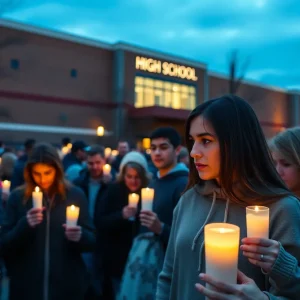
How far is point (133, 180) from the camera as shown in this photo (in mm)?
4656

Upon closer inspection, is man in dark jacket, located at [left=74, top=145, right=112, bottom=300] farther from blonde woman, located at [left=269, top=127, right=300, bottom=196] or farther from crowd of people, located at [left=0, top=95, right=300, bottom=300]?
blonde woman, located at [left=269, top=127, right=300, bottom=196]

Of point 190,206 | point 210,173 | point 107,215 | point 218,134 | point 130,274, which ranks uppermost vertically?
point 218,134

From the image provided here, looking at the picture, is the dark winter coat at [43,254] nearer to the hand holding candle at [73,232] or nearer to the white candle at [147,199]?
the hand holding candle at [73,232]

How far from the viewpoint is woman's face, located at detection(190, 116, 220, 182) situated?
200 cm

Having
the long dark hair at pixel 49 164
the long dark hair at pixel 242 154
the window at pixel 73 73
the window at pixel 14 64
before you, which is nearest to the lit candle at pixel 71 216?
the long dark hair at pixel 49 164

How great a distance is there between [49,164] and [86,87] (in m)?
31.0

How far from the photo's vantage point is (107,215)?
4605 mm

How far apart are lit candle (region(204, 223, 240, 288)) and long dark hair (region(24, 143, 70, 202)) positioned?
2.61 metres

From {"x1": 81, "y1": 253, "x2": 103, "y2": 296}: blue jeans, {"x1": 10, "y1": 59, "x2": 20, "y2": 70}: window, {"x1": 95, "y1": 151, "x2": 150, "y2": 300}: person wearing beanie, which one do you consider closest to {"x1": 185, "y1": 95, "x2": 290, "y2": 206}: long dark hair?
{"x1": 95, "y1": 151, "x2": 150, "y2": 300}: person wearing beanie

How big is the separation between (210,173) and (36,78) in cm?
3070

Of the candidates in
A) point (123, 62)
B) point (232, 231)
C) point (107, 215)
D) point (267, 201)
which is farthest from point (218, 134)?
point (123, 62)

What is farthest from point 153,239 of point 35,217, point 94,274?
point 94,274

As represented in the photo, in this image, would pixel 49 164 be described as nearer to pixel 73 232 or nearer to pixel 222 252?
pixel 73 232

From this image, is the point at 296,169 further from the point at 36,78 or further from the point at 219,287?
the point at 36,78
